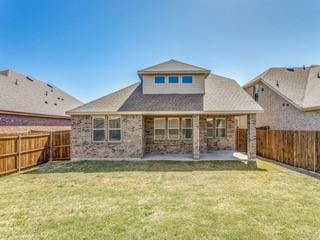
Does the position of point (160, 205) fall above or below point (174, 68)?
below

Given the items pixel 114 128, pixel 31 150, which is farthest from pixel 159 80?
pixel 31 150

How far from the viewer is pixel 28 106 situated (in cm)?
1666

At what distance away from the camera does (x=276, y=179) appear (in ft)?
29.3

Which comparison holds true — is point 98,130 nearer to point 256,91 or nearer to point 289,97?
point 289,97

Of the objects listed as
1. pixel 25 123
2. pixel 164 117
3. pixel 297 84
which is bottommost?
pixel 25 123

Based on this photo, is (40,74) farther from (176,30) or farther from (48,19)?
(176,30)

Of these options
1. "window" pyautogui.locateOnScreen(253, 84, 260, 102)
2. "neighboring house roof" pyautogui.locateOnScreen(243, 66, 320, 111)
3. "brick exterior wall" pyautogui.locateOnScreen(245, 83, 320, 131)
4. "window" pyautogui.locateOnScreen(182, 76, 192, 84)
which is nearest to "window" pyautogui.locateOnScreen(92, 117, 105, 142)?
"window" pyautogui.locateOnScreen(182, 76, 192, 84)

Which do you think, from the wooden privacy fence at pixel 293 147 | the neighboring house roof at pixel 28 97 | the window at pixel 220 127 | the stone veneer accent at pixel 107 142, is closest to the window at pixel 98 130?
the stone veneer accent at pixel 107 142

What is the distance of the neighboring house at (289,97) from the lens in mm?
14434

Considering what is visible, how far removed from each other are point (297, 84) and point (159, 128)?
1205cm

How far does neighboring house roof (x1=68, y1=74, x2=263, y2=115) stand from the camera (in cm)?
1309

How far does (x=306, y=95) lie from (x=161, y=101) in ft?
34.8

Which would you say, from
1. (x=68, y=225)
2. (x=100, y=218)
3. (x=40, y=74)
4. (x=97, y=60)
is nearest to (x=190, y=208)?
(x=100, y=218)

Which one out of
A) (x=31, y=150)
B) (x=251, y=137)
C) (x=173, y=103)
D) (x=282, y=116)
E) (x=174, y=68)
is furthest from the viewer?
(x=282, y=116)
